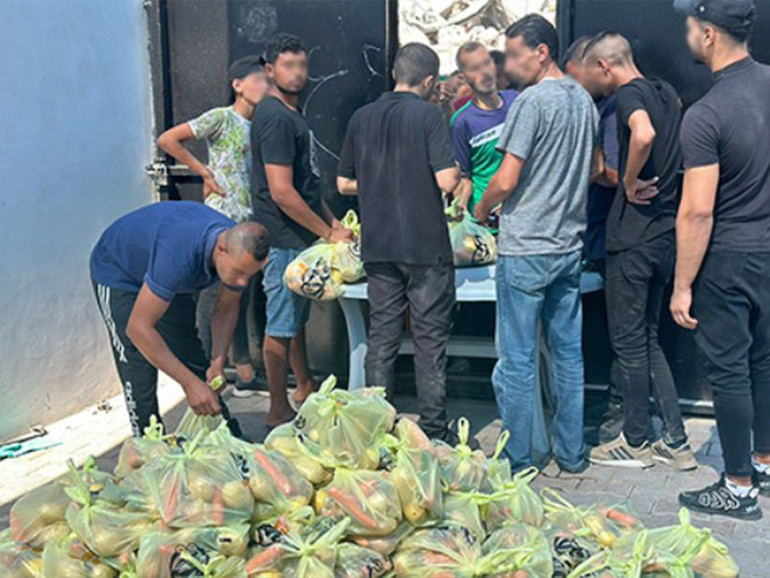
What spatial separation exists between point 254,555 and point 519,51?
2.71 meters

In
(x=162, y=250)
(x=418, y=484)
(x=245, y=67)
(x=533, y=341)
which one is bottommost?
(x=533, y=341)

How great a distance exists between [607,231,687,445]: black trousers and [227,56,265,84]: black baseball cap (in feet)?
7.91

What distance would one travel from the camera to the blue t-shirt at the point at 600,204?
461cm

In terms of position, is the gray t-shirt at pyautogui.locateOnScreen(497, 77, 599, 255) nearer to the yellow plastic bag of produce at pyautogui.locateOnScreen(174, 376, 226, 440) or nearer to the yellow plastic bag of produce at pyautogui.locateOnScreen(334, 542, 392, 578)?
the yellow plastic bag of produce at pyautogui.locateOnScreen(174, 376, 226, 440)

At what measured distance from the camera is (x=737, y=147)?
12.5 feet

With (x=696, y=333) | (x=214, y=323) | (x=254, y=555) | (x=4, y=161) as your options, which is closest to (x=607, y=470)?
(x=696, y=333)

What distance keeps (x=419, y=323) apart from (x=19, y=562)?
7.85 feet

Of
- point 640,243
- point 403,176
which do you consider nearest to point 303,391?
point 403,176

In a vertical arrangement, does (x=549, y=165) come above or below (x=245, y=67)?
below

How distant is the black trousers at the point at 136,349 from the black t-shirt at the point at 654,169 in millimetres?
2121

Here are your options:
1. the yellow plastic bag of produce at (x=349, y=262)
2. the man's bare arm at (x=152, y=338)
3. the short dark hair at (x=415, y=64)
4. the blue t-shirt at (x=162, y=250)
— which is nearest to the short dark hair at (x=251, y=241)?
the blue t-shirt at (x=162, y=250)

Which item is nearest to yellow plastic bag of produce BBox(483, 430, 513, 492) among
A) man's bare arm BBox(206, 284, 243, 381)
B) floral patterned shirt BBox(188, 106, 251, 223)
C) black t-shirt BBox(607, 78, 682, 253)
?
man's bare arm BBox(206, 284, 243, 381)

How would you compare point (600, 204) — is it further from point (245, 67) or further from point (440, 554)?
point (440, 554)

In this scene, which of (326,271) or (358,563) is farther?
(326,271)
